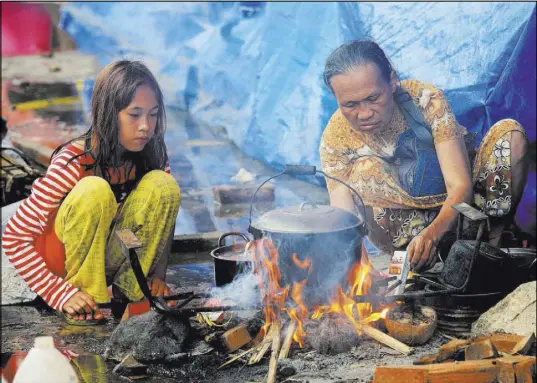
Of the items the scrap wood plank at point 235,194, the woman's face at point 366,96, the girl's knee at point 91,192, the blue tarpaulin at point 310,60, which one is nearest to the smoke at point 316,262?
the woman's face at point 366,96

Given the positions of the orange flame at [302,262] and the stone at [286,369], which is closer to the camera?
the stone at [286,369]

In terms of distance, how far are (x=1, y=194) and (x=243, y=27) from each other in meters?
2.33

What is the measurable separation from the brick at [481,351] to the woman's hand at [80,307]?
6.86 feet

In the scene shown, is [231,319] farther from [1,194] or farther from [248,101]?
[1,194]

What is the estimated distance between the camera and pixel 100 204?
4.45 meters

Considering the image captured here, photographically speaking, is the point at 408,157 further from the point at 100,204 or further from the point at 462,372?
the point at 100,204

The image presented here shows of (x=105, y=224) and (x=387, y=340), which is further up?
(x=105, y=224)

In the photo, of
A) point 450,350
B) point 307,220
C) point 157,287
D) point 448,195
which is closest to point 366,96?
point 448,195

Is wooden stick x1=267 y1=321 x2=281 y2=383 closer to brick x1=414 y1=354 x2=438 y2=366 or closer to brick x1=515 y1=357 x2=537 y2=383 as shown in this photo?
brick x1=414 y1=354 x2=438 y2=366

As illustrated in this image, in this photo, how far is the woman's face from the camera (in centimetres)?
436

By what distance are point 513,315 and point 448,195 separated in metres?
0.74

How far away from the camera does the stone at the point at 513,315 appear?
4.18 m

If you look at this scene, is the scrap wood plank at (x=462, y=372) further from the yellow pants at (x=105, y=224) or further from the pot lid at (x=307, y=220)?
the yellow pants at (x=105, y=224)

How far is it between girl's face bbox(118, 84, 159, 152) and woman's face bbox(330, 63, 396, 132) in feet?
3.46
